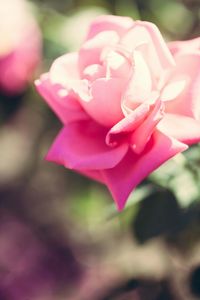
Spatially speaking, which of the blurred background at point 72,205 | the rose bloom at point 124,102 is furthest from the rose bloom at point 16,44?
the rose bloom at point 124,102

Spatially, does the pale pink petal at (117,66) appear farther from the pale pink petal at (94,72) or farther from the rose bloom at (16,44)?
the rose bloom at (16,44)

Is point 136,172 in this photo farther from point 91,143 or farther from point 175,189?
point 175,189

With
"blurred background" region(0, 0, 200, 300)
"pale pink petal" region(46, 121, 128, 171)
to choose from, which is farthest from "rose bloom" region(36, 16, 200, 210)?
"blurred background" region(0, 0, 200, 300)

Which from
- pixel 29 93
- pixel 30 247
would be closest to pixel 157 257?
pixel 30 247

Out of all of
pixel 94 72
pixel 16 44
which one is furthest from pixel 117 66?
pixel 16 44

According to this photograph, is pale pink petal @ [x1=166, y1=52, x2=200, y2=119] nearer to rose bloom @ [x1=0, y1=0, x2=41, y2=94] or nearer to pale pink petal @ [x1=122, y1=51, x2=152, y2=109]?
pale pink petal @ [x1=122, y1=51, x2=152, y2=109]

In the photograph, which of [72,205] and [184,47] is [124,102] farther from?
[72,205]

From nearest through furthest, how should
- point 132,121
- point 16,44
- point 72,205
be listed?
point 132,121 → point 16,44 → point 72,205
